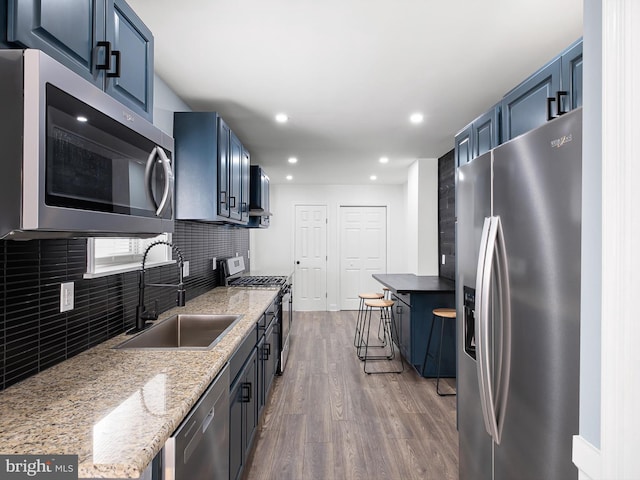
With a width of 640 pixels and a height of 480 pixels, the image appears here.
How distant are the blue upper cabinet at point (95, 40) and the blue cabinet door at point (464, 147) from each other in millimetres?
1908

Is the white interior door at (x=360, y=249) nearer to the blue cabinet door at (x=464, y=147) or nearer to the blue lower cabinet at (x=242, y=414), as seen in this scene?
the blue cabinet door at (x=464, y=147)

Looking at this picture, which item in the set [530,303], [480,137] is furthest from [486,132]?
[530,303]

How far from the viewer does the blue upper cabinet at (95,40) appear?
32.9 inches

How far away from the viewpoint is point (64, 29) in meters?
0.94

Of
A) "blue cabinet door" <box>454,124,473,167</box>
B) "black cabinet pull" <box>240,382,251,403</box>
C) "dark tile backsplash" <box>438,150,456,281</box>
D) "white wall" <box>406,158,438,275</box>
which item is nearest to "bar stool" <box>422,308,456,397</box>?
"dark tile backsplash" <box>438,150,456,281</box>

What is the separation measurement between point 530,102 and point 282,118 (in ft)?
6.62

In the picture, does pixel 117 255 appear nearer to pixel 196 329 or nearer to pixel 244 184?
pixel 196 329

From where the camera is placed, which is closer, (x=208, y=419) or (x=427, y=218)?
(x=208, y=419)

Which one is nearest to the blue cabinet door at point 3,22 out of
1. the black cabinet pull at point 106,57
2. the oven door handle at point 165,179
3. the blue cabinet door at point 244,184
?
the black cabinet pull at point 106,57

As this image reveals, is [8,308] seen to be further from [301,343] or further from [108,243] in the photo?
[301,343]

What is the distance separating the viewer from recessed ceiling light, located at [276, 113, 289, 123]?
3.05 m

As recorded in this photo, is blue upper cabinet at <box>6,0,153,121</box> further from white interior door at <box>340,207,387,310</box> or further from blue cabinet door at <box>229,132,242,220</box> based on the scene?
white interior door at <box>340,207,387,310</box>

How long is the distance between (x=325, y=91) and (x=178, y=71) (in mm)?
1001

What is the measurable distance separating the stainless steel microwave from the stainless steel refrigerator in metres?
1.22
